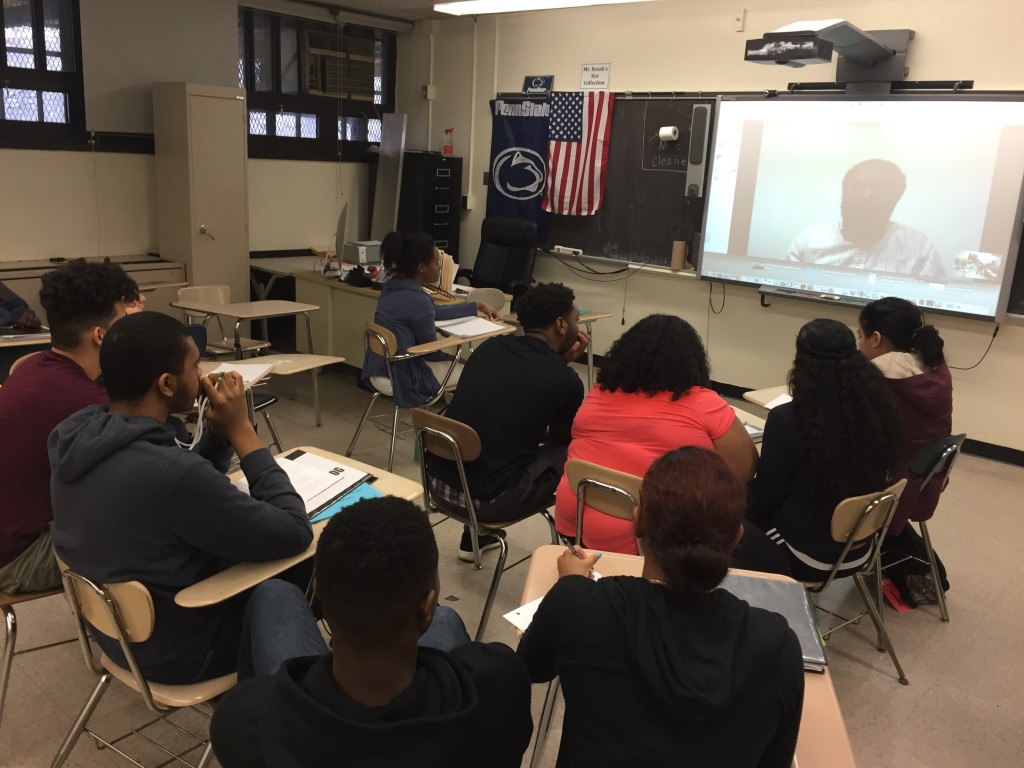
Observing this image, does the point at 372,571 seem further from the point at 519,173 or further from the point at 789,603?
the point at 519,173

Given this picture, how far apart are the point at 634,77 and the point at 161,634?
5.43 m

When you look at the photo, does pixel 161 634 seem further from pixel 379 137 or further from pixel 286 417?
pixel 379 137

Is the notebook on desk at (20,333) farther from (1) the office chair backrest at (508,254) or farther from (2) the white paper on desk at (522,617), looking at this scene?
(1) the office chair backrest at (508,254)

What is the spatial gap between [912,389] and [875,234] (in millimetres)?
2462

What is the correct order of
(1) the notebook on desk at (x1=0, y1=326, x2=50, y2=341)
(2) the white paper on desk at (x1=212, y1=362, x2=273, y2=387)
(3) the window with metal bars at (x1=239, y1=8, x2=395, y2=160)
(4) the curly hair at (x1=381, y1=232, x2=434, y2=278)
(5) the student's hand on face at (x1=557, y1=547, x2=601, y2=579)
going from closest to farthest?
(5) the student's hand on face at (x1=557, y1=547, x2=601, y2=579)
(2) the white paper on desk at (x1=212, y1=362, x2=273, y2=387)
(1) the notebook on desk at (x1=0, y1=326, x2=50, y2=341)
(4) the curly hair at (x1=381, y1=232, x2=434, y2=278)
(3) the window with metal bars at (x1=239, y1=8, x2=395, y2=160)

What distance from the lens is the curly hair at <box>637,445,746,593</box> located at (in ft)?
3.94

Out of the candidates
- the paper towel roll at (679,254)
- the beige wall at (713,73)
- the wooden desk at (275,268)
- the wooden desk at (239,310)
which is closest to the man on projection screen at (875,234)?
the beige wall at (713,73)


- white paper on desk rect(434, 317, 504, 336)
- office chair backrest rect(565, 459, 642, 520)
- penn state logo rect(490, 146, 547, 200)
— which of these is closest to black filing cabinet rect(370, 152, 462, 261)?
penn state logo rect(490, 146, 547, 200)

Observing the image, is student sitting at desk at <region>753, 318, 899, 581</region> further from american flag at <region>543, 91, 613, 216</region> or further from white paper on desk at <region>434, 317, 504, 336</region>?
american flag at <region>543, 91, 613, 216</region>

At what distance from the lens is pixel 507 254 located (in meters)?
6.44

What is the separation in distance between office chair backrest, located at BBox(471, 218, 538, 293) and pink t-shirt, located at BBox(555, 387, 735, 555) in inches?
157

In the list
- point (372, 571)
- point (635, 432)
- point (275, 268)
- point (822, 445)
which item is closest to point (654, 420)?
point (635, 432)

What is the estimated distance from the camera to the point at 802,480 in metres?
2.42

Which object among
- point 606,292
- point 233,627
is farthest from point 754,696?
→ point 606,292
